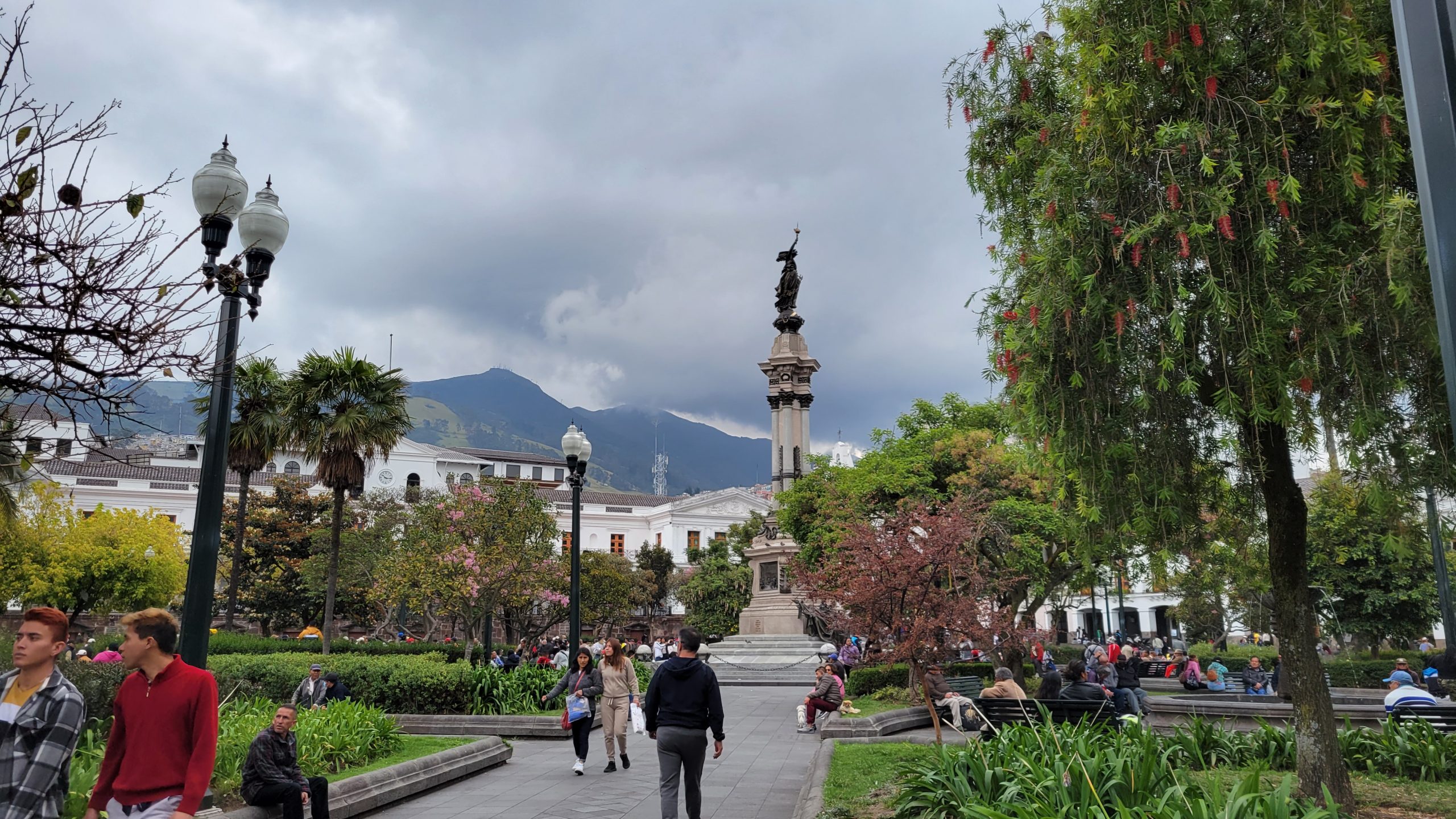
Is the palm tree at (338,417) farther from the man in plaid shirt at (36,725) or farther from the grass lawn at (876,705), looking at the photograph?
the man in plaid shirt at (36,725)

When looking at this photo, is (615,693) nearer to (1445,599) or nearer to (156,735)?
(156,735)

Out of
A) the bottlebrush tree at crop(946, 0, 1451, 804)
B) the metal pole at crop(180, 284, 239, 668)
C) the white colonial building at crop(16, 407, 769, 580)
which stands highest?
the white colonial building at crop(16, 407, 769, 580)

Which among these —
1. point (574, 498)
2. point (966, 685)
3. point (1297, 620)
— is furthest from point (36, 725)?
point (966, 685)

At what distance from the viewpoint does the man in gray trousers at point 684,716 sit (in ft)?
24.7

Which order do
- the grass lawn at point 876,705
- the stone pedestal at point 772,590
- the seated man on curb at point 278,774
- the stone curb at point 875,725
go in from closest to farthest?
the seated man on curb at point 278,774 → the stone curb at point 875,725 → the grass lawn at point 876,705 → the stone pedestal at point 772,590

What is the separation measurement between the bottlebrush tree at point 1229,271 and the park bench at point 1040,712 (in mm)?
3241

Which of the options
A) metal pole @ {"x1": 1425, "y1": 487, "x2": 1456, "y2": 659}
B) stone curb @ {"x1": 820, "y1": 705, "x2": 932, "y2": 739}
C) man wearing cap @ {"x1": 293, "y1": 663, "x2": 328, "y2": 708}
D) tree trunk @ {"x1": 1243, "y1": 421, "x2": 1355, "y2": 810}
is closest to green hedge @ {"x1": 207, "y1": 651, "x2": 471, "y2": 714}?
man wearing cap @ {"x1": 293, "y1": 663, "x2": 328, "y2": 708}

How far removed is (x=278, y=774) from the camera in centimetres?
732

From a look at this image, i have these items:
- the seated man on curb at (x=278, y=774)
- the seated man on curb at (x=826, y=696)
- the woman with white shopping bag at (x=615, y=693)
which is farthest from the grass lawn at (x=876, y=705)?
the seated man on curb at (x=278, y=774)

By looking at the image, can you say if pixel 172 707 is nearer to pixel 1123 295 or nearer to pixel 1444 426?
pixel 1123 295

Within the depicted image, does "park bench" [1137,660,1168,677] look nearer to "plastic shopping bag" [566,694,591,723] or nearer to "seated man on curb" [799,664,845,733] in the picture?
"seated man on curb" [799,664,845,733]

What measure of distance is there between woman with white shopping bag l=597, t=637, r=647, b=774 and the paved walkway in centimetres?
37

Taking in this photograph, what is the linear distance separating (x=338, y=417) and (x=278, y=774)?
15.7 m

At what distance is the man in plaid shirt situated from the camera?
4.02 meters
